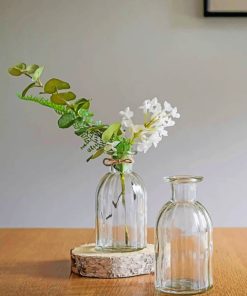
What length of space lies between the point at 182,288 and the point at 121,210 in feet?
0.80

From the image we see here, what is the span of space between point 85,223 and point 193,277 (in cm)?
160

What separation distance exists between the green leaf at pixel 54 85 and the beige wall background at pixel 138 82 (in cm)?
138

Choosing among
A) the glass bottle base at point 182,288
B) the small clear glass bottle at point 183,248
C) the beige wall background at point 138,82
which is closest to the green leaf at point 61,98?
the small clear glass bottle at point 183,248

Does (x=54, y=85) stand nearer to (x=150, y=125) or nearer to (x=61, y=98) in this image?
(x=61, y=98)

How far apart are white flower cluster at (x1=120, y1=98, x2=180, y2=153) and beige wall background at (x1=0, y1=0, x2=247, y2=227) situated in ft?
4.50

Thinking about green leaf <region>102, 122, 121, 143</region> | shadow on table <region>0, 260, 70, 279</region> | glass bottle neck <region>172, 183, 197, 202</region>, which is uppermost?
green leaf <region>102, 122, 121, 143</region>

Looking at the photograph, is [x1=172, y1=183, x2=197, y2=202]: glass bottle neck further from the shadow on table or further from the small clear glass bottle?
the shadow on table

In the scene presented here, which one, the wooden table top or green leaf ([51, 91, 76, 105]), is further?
green leaf ([51, 91, 76, 105])

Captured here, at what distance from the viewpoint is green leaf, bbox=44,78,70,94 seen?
114 centimetres

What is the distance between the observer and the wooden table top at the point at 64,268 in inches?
40.6

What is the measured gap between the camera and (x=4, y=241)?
4.93ft

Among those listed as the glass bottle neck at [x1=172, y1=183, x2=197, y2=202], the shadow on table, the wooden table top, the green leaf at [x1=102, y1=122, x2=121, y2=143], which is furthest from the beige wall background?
the glass bottle neck at [x1=172, y1=183, x2=197, y2=202]

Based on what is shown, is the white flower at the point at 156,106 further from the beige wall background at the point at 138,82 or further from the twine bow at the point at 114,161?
the beige wall background at the point at 138,82

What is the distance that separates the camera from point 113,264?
3.69 ft
